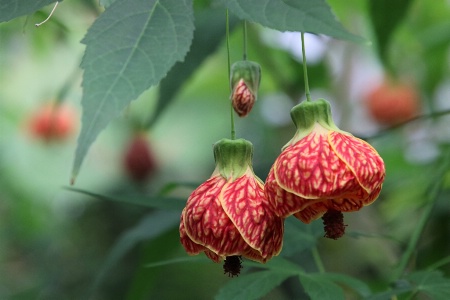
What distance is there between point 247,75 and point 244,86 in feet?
0.05

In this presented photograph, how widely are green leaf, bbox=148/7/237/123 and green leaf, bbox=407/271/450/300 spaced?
381mm

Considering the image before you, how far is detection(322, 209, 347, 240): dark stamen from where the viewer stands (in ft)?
2.28

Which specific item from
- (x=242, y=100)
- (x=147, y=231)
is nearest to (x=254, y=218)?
(x=242, y=100)

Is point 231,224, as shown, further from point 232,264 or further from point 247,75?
point 247,75

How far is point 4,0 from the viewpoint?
2.12ft

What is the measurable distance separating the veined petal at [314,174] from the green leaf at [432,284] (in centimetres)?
16

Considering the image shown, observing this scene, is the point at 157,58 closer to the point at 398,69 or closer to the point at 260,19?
the point at 260,19

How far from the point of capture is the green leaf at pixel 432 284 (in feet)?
2.45

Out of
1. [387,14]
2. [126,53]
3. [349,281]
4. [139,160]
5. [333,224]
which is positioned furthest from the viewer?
[139,160]

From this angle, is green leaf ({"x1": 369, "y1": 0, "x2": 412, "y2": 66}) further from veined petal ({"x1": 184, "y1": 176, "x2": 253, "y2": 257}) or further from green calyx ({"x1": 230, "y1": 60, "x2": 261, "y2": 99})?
veined petal ({"x1": 184, "y1": 176, "x2": 253, "y2": 257})

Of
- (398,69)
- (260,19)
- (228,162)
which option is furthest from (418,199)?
(260,19)

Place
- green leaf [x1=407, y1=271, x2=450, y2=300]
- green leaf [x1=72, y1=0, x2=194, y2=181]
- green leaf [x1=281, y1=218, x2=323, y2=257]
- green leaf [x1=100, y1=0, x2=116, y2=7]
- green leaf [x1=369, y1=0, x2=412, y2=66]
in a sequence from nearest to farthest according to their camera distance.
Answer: green leaf [x1=72, y1=0, x2=194, y2=181]
green leaf [x1=100, y1=0, x2=116, y2=7]
green leaf [x1=407, y1=271, x2=450, y2=300]
green leaf [x1=281, y1=218, x2=323, y2=257]
green leaf [x1=369, y1=0, x2=412, y2=66]

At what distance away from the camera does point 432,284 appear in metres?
0.77

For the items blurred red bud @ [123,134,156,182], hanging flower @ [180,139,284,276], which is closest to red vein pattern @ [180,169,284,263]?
hanging flower @ [180,139,284,276]
